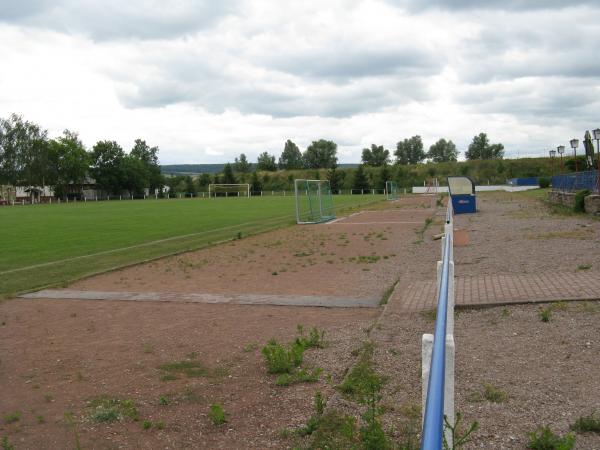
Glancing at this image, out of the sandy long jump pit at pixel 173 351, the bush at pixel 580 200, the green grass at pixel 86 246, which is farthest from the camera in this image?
the bush at pixel 580 200

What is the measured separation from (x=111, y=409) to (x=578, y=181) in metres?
26.1

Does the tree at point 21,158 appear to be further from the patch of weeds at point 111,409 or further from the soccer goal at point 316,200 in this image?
the patch of weeds at point 111,409

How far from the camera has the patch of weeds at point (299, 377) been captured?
5.13m

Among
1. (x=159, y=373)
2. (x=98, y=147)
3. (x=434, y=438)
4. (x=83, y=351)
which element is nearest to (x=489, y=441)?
(x=434, y=438)

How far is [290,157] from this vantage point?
169 metres

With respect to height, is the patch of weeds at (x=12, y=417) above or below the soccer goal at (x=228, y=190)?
below

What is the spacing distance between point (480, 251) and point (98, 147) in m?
104

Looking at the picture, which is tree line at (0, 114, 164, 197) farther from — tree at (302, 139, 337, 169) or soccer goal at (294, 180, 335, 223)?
soccer goal at (294, 180, 335, 223)

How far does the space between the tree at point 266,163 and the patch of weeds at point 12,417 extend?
153005mm

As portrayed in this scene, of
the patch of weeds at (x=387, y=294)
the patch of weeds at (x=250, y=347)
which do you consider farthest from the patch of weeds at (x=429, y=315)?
the patch of weeds at (x=250, y=347)

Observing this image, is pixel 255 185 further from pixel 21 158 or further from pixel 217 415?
pixel 217 415

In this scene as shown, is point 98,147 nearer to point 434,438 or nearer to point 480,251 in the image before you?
point 480,251

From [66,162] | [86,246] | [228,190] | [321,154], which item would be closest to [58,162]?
[66,162]

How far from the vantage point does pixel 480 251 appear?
44.2 ft
